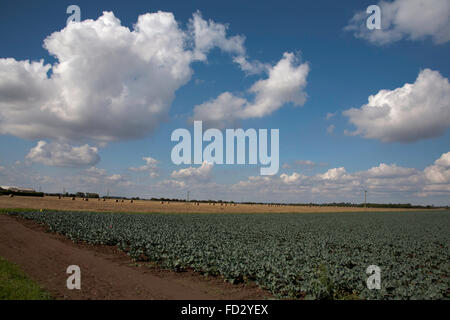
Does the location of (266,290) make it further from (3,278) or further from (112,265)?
(3,278)

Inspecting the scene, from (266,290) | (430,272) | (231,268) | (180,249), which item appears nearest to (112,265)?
(180,249)

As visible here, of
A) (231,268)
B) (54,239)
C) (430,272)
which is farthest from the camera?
(54,239)

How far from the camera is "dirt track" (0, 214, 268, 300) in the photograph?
34.2ft

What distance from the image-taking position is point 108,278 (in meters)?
12.3

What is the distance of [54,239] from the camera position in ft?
73.3

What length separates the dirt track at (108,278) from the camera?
10414mm

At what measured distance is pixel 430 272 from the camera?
53.1ft
